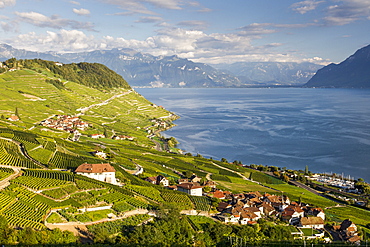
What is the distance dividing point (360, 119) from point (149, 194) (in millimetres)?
113250

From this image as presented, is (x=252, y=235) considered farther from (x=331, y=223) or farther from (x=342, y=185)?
(x=342, y=185)

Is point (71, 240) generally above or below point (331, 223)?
above

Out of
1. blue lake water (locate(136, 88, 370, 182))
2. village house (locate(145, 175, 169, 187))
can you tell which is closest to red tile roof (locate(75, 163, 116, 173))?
village house (locate(145, 175, 169, 187))

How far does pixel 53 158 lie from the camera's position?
4747cm

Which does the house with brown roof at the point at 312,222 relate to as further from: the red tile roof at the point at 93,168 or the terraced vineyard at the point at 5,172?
the terraced vineyard at the point at 5,172

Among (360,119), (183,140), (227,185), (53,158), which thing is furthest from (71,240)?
(360,119)

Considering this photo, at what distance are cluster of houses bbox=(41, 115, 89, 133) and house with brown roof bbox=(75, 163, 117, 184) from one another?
123 feet

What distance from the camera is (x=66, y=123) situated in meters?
86.0

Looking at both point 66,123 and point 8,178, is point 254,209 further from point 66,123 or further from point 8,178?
point 66,123

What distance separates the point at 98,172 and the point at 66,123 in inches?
1820

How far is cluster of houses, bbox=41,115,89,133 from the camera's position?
81.3m

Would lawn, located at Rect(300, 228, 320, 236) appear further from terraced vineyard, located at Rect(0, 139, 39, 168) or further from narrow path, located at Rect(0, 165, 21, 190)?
terraced vineyard, located at Rect(0, 139, 39, 168)

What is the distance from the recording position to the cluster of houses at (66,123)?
81.3 meters

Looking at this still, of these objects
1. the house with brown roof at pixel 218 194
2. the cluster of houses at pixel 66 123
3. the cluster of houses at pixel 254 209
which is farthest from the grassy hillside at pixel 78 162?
the house with brown roof at pixel 218 194
